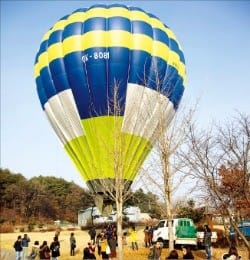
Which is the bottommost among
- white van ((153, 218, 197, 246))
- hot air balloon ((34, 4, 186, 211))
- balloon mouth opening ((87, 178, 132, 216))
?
white van ((153, 218, 197, 246))

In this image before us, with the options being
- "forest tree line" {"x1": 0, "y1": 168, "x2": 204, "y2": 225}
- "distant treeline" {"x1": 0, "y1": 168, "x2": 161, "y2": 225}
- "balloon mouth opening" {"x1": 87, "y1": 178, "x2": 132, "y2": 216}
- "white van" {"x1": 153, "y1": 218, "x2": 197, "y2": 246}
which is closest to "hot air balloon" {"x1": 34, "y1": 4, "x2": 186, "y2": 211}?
"balloon mouth opening" {"x1": 87, "y1": 178, "x2": 132, "y2": 216}

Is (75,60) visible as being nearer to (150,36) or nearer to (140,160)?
(150,36)

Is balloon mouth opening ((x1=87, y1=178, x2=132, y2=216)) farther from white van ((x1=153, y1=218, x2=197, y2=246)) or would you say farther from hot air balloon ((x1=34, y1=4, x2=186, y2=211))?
white van ((x1=153, y1=218, x2=197, y2=246))

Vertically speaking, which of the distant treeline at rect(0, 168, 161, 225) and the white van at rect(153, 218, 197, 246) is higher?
the distant treeline at rect(0, 168, 161, 225)

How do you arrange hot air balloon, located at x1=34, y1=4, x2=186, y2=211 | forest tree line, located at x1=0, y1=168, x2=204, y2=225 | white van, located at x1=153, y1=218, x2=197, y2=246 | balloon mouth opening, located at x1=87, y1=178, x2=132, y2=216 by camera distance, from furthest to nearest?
forest tree line, located at x1=0, y1=168, x2=204, y2=225 → hot air balloon, located at x1=34, y1=4, x2=186, y2=211 → balloon mouth opening, located at x1=87, y1=178, x2=132, y2=216 → white van, located at x1=153, y1=218, x2=197, y2=246

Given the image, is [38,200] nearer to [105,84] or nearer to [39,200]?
[39,200]

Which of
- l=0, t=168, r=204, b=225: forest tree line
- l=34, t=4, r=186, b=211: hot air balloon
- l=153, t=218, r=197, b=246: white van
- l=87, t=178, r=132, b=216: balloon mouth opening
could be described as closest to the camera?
l=153, t=218, r=197, b=246: white van

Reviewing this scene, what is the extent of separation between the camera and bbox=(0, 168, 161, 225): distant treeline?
71188 mm

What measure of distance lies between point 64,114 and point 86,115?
1619mm

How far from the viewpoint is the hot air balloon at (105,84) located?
23078 millimetres

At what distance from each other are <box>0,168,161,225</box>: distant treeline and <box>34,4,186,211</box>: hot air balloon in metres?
44.8

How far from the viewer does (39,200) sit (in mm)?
73938

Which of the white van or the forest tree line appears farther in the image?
the forest tree line

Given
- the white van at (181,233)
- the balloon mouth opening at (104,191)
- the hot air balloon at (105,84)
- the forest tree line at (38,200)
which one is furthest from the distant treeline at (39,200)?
the white van at (181,233)
